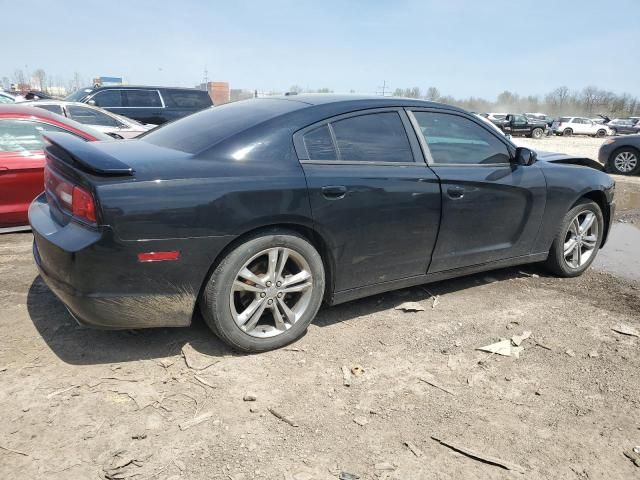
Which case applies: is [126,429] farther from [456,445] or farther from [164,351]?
[456,445]

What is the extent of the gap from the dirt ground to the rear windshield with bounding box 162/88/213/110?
10431mm

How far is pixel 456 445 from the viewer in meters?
2.37

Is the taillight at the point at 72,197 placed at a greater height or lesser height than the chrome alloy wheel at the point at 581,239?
greater

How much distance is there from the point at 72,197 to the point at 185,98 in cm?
1168

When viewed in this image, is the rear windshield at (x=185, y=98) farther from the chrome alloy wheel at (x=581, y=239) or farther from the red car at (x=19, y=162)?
the chrome alloy wheel at (x=581, y=239)

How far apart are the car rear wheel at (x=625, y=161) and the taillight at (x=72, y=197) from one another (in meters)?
14.1

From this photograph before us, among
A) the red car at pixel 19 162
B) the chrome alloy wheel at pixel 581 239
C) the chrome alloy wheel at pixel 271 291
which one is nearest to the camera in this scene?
the chrome alloy wheel at pixel 271 291

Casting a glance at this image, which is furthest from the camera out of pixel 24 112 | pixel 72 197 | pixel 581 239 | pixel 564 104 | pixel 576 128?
pixel 564 104

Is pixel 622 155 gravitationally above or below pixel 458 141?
below

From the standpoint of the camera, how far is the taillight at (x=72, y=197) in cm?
258

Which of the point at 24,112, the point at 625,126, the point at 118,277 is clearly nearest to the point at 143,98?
the point at 24,112

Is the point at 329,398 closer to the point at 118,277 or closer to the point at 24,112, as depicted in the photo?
the point at 118,277

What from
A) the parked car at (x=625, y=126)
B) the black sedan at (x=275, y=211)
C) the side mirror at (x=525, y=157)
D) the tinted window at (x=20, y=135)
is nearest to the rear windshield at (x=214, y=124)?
the black sedan at (x=275, y=211)

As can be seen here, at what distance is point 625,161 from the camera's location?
13.4 metres
